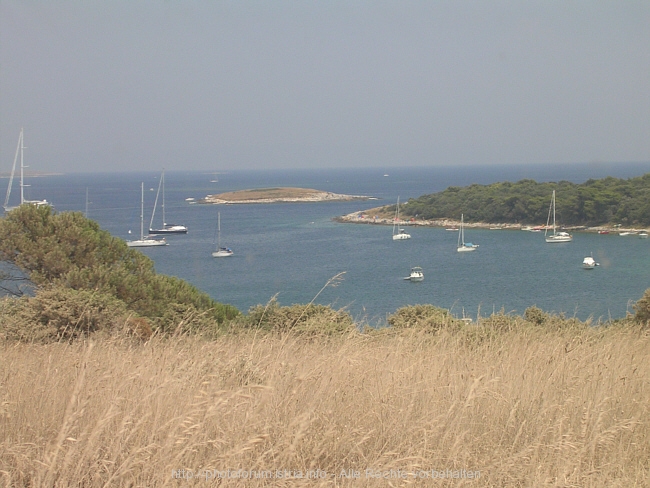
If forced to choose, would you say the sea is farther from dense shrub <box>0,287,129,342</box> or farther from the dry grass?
the dry grass

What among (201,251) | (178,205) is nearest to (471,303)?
(201,251)

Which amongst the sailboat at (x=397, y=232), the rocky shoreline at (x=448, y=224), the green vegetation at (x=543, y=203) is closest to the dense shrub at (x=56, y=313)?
the sailboat at (x=397, y=232)

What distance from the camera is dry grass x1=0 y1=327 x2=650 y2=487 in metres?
2.02

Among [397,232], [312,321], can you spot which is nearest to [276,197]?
[397,232]

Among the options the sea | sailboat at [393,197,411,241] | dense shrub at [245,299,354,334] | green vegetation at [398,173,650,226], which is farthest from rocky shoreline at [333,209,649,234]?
dense shrub at [245,299,354,334]

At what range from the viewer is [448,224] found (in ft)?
259

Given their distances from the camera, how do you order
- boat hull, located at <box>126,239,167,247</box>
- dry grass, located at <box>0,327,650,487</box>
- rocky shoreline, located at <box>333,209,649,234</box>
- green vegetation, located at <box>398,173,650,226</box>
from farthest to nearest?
1. green vegetation, located at <box>398,173,650,226</box>
2. rocky shoreline, located at <box>333,209,649,234</box>
3. boat hull, located at <box>126,239,167,247</box>
4. dry grass, located at <box>0,327,650,487</box>

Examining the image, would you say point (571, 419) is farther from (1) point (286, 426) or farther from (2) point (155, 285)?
(2) point (155, 285)

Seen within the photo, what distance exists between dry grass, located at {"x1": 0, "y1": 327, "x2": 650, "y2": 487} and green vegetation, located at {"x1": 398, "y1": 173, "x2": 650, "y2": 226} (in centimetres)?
7233

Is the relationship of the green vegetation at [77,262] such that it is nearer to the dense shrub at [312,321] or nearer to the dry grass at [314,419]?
the dense shrub at [312,321]

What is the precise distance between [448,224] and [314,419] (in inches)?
3081

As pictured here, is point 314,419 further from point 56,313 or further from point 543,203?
point 543,203

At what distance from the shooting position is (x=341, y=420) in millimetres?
2418

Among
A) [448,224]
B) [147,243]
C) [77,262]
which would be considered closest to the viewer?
[77,262]
